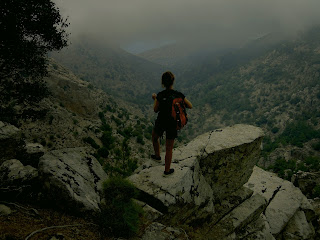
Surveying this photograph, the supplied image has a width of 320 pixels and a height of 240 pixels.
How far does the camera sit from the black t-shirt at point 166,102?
629 centimetres

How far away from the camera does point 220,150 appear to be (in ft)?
29.6

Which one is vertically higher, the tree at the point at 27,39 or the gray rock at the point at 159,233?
the tree at the point at 27,39

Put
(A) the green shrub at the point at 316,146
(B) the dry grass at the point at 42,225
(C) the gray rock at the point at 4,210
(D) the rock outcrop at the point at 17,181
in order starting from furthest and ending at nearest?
1. (A) the green shrub at the point at 316,146
2. (D) the rock outcrop at the point at 17,181
3. (C) the gray rock at the point at 4,210
4. (B) the dry grass at the point at 42,225

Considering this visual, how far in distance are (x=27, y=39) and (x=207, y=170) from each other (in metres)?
10.8

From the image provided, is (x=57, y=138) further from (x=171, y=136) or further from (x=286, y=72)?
(x=286, y=72)

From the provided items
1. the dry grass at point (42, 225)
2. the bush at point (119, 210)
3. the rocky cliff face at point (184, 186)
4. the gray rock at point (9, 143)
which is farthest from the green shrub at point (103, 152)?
the dry grass at point (42, 225)

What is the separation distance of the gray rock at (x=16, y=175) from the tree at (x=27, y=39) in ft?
17.5

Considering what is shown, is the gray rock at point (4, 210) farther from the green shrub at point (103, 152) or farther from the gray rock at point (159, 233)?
the green shrub at point (103, 152)

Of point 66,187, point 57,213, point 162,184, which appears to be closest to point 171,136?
point 162,184

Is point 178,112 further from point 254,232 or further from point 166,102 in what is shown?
point 254,232

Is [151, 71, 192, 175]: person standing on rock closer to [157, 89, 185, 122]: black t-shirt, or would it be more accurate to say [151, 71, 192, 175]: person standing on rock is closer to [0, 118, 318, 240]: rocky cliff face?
[157, 89, 185, 122]: black t-shirt

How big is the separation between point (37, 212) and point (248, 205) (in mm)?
8823

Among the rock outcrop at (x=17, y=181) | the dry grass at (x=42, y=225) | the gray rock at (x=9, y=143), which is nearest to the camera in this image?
the dry grass at (x=42, y=225)

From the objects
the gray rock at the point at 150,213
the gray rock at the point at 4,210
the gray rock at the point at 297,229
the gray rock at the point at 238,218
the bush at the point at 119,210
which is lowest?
the gray rock at the point at 297,229
